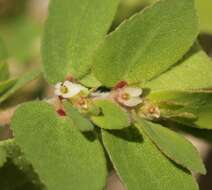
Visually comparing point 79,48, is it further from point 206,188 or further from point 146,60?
point 206,188

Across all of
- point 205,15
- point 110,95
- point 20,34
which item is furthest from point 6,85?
point 20,34

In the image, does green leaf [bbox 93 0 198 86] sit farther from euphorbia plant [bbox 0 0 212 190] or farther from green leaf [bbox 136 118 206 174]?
green leaf [bbox 136 118 206 174]

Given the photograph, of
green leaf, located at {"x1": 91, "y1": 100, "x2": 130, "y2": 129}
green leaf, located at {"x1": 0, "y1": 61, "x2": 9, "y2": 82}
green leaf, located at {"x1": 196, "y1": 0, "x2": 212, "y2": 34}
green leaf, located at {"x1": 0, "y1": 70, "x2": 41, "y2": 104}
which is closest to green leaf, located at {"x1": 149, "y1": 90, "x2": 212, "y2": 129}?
green leaf, located at {"x1": 91, "y1": 100, "x2": 130, "y2": 129}

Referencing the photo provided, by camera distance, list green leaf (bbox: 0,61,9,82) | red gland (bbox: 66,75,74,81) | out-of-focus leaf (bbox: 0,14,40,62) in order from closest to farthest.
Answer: red gland (bbox: 66,75,74,81) < green leaf (bbox: 0,61,9,82) < out-of-focus leaf (bbox: 0,14,40,62)

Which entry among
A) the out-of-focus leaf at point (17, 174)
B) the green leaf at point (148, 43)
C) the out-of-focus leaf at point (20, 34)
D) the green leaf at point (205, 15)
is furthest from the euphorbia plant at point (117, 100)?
the out-of-focus leaf at point (20, 34)

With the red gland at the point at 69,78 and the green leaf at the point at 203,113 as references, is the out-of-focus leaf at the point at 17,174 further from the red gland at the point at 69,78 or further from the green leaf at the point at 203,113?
the green leaf at the point at 203,113

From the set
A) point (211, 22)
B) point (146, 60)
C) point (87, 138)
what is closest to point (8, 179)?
point (87, 138)

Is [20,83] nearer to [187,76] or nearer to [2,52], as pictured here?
[2,52]

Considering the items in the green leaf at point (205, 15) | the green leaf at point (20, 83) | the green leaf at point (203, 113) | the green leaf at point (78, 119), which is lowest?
the green leaf at point (205, 15)
